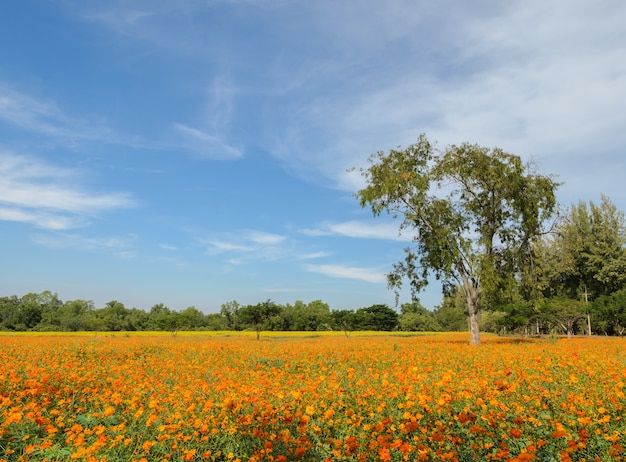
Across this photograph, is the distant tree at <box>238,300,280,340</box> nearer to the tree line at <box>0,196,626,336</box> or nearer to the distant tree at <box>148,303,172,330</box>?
the tree line at <box>0,196,626,336</box>

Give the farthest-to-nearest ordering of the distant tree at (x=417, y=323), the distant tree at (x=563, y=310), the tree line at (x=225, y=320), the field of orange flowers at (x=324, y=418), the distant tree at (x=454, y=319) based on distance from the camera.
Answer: the distant tree at (x=454, y=319) → the distant tree at (x=417, y=323) → the tree line at (x=225, y=320) → the distant tree at (x=563, y=310) → the field of orange flowers at (x=324, y=418)

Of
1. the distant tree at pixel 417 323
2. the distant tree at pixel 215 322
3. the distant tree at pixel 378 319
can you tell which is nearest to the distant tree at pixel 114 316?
the distant tree at pixel 215 322

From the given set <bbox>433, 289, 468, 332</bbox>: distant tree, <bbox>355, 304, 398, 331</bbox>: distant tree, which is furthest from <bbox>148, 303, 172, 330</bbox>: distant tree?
Answer: <bbox>433, 289, 468, 332</bbox>: distant tree

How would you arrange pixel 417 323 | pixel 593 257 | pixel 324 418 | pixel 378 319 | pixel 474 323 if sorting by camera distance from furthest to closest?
pixel 417 323
pixel 378 319
pixel 593 257
pixel 474 323
pixel 324 418

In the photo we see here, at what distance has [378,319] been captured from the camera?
9462 centimetres

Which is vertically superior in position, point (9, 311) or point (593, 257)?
point (593, 257)

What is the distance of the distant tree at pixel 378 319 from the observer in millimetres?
91375

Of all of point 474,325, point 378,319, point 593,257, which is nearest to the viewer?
point 474,325

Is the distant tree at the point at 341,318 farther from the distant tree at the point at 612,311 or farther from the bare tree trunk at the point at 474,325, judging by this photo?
the bare tree trunk at the point at 474,325

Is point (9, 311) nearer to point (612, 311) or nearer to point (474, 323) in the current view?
point (474, 323)

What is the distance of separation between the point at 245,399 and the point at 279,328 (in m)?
89.6

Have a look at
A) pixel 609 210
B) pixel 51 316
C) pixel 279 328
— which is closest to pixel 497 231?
pixel 609 210

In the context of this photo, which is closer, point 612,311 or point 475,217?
point 475,217

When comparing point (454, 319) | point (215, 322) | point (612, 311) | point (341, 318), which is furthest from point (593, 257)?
point (215, 322)
